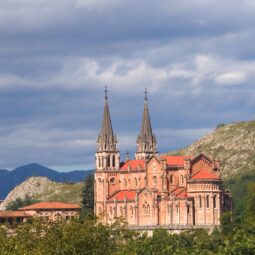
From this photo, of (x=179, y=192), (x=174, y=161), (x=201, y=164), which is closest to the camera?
(x=179, y=192)

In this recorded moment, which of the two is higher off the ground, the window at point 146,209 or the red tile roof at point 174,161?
the red tile roof at point 174,161

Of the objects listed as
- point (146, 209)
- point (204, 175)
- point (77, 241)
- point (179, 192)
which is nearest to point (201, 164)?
point (204, 175)

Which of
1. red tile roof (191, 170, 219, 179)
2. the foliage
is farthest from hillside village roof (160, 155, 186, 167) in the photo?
the foliage

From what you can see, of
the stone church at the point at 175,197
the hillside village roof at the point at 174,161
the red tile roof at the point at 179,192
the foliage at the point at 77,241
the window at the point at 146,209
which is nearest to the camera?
the foliage at the point at 77,241

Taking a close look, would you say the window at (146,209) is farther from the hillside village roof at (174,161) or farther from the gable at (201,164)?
the gable at (201,164)

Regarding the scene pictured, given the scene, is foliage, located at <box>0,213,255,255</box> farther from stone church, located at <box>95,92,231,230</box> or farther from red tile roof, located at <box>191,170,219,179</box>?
red tile roof, located at <box>191,170,219,179</box>

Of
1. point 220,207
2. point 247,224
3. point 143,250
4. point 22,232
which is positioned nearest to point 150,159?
point 220,207

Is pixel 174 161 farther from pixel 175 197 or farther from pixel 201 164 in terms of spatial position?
pixel 175 197

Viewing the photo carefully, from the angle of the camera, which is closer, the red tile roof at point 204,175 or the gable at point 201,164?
the red tile roof at point 204,175

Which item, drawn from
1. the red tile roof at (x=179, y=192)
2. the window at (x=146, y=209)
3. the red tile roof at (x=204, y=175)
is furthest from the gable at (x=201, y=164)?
the window at (x=146, y=209)

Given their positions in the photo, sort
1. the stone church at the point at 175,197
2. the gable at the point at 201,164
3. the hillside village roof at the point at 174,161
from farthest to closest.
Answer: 1. the hillside village roof at the point at 174,161
2. the gable at the point at 201,164
3. the stone church at the point at 175,197

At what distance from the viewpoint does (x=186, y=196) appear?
188875 mm

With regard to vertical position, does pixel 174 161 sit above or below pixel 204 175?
above

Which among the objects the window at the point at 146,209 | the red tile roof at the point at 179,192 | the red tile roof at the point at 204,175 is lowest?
the window at the point at 146,209
